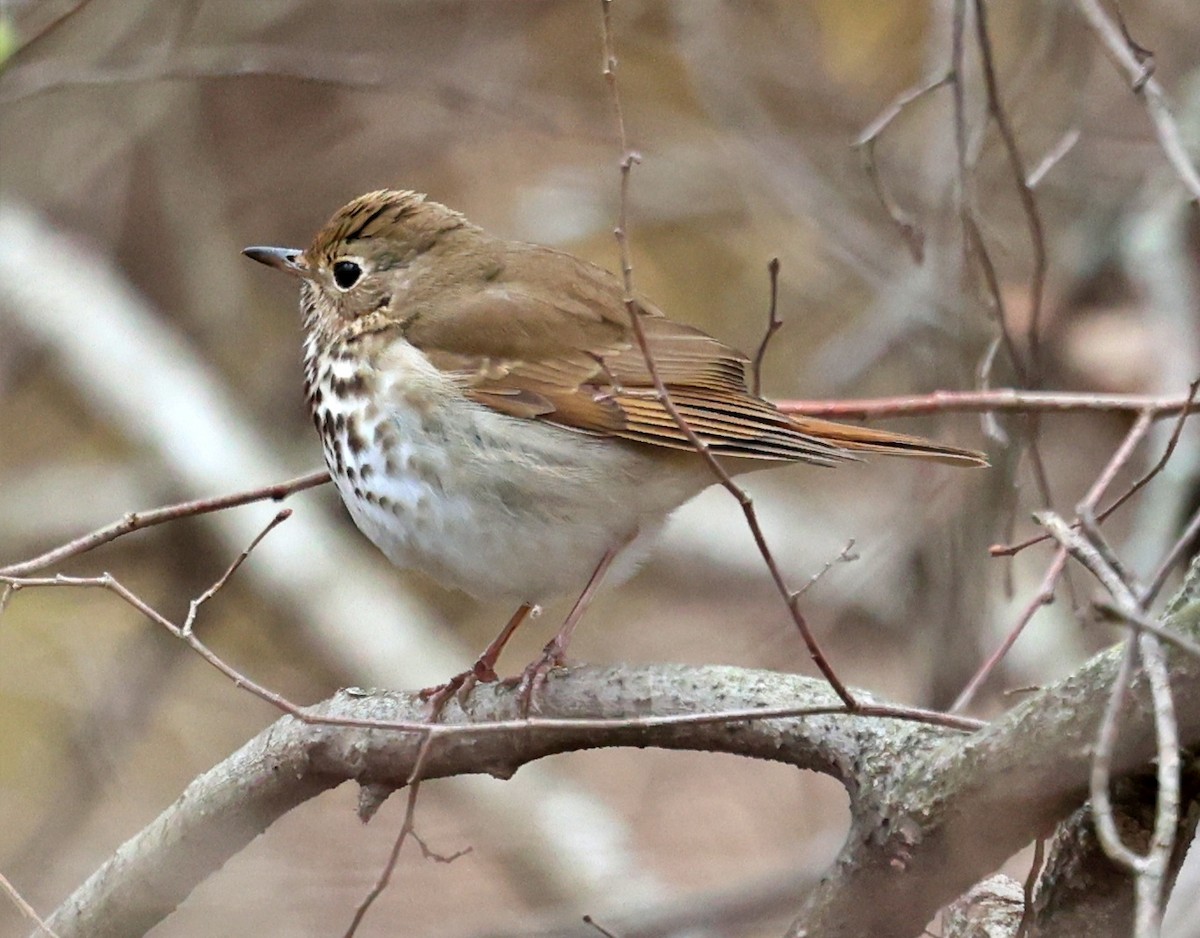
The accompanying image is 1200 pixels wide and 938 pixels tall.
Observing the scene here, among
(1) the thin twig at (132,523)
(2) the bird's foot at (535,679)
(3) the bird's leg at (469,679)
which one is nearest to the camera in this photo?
(1) the thin twig at (132,523)

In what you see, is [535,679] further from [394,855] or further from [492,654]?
[394,855]

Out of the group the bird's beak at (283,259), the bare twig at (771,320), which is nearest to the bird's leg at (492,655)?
the bare twig at (771,320)

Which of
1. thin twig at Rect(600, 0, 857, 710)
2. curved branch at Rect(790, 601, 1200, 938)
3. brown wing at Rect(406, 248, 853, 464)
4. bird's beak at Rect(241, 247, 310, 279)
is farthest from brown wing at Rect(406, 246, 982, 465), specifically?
curved branch at Rect(790, 601, 1200, 938)

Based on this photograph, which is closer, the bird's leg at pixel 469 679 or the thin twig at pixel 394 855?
the thin twig at pixel 394 855

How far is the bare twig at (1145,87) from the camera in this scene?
2834 millimetres

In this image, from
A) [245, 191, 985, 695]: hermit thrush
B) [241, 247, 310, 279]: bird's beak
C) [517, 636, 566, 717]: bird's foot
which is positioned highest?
[241, 247, 310, 279]: bird's beak

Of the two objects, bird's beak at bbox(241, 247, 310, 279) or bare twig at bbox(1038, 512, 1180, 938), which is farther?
bird's beak at bbox(241, 247, 310, 279)

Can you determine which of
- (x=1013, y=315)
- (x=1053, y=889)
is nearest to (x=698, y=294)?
(x=1013, y=315)

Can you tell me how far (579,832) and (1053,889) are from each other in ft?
10.1

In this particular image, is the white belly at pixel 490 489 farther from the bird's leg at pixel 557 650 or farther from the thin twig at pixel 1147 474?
the thin twig at pixel 1147 474

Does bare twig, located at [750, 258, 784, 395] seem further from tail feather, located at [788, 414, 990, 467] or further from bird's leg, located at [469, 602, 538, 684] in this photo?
bird's leg, located at [469, 602, 538, 684]

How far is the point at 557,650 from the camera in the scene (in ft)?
10.1

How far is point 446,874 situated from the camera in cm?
557

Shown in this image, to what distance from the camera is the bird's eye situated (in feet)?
11.9
